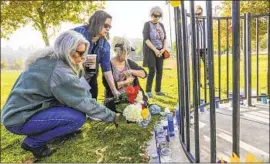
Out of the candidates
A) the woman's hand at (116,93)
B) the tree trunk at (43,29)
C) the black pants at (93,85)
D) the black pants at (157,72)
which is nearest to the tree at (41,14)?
the tree trunk at (43,29)

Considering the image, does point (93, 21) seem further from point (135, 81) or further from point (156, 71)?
point (156, 71)

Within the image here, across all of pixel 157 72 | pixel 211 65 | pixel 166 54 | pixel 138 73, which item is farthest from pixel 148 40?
pixel 211 65

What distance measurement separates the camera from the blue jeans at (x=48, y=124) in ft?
5.25

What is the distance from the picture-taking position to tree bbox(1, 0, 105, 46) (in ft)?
13.5

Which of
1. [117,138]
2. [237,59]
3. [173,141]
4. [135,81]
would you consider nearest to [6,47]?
[135,81]

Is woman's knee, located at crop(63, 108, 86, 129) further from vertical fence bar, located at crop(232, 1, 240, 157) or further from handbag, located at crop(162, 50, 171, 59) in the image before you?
handbag, located at crop(162, 50, 171, 59)

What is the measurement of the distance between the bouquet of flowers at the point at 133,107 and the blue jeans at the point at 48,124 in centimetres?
38

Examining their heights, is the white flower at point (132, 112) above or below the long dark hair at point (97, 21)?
below

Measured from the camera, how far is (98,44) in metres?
2.31

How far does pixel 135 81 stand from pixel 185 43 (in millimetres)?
1372

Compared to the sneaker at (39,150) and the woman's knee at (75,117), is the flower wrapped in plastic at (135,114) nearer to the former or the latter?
the woman's knee at (75,117)

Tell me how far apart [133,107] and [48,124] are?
1.96 feet

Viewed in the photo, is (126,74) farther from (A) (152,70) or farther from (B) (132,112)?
(A) (152,70)

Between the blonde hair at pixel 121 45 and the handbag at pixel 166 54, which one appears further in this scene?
the handbag at pixel 166 54
